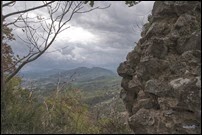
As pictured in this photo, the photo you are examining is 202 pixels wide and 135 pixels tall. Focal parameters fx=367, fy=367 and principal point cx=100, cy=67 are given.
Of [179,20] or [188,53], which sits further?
[179,20]

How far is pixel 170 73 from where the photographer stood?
1483cm

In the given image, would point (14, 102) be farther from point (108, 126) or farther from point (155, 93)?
point (155, 93)

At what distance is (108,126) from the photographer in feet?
61.4

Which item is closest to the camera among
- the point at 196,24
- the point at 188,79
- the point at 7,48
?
the point at 188,79

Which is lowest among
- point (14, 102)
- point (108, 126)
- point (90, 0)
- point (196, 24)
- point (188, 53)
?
point (108, 126)

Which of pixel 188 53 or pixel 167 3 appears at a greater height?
pixel 167 3

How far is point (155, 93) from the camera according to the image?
1477cm

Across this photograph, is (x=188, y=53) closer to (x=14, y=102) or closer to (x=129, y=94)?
(x=129, y=94)

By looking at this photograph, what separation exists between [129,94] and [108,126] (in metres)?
2.19

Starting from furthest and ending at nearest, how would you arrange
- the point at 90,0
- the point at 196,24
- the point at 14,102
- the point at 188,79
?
the point at 14,102 → the point at 196,24 → the point at 90,0 → the point at 188,79

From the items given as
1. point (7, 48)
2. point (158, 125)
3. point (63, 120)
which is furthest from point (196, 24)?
point (7, 48)

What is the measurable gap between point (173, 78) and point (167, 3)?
427 cm

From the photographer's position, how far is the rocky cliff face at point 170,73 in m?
13.3

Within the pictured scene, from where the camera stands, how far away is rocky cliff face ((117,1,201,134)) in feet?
43.8
